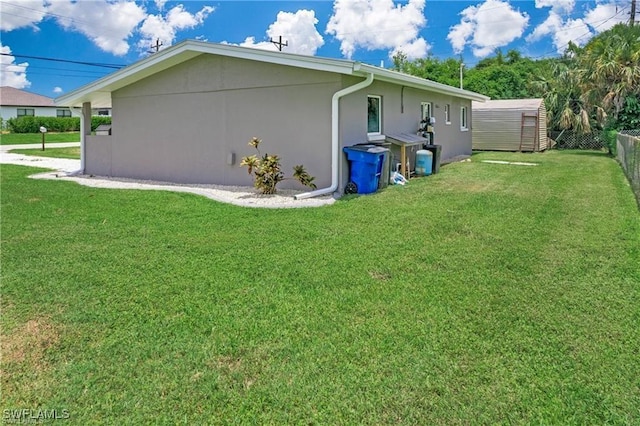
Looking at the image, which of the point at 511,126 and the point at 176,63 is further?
the point at 511,126

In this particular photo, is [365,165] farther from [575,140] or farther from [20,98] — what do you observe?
[20,98]

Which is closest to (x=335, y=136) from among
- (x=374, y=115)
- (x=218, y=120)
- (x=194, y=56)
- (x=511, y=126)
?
(x=374, y=115)

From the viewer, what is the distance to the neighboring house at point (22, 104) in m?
44.8

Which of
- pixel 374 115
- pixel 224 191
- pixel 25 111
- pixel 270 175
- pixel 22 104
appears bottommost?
pixel 224 191

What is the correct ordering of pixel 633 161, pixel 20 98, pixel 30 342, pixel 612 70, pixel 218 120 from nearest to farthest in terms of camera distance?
pixel 30 342 → pixel 633 161 → pixel 218 120 → pixel 612 70 → pixel 20 98

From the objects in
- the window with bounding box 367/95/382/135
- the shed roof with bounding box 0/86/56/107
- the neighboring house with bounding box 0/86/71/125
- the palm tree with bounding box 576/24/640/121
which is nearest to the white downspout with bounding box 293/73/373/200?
the window with bounding box 367/95/382/135

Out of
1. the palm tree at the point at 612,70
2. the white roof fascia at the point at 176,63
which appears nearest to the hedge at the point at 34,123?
the white roof fascia at the point at 176,63

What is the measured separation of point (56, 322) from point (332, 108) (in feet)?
22.1

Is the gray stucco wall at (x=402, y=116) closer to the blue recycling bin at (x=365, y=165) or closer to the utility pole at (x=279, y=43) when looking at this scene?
the blue recycling bin at (x=365, y=165)

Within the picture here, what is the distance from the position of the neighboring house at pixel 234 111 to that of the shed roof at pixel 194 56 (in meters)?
0.03

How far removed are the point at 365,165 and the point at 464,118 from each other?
1188cm

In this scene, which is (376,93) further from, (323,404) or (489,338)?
(323,404)

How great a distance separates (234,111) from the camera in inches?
418

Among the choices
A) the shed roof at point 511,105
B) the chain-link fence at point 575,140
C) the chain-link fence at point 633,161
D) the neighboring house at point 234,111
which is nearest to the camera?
the chain-link fence at point 633,161
